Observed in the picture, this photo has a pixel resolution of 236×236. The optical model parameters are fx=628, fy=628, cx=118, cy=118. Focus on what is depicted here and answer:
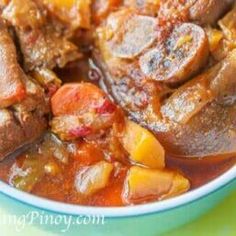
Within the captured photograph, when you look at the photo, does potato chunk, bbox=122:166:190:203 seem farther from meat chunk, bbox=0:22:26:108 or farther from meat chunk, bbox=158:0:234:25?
meat chunk, bbox=158:0:234:25

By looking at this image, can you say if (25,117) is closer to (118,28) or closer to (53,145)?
(53,145)

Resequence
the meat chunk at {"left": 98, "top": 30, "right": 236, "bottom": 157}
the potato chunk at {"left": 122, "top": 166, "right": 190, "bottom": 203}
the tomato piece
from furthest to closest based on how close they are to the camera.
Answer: the tomato piece, the meat chunk at {"left": 98, "top": 30, "right": 236, "bottom": 157}, the potato chunk at {"left": 122, "top": 166, "right": 190, "bottom": 203}

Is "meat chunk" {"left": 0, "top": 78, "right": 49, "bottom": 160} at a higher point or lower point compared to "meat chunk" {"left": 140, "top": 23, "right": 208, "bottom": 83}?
lower

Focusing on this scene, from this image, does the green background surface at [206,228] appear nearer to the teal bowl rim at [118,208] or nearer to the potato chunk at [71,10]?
the teal bowl rim at [118,208]

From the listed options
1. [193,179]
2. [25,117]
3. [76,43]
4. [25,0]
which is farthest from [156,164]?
[25,0]

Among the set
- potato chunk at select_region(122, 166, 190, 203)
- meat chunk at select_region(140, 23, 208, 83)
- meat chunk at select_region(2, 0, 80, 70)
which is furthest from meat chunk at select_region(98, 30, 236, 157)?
meat chunk at select_region(2, 0, 80, 70)

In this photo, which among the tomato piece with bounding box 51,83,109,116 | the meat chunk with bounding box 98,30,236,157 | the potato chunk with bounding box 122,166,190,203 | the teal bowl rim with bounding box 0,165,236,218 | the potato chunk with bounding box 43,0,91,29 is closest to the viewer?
the teal bowl rim with bounding box 0,165,236,218

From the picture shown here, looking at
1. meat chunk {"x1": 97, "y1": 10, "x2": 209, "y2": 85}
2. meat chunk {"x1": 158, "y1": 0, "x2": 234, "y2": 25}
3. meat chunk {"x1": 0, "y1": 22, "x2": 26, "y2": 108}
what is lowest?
meat chunk {"x1": 0, "y1": 22, "x2": 26, "y2": 108}
